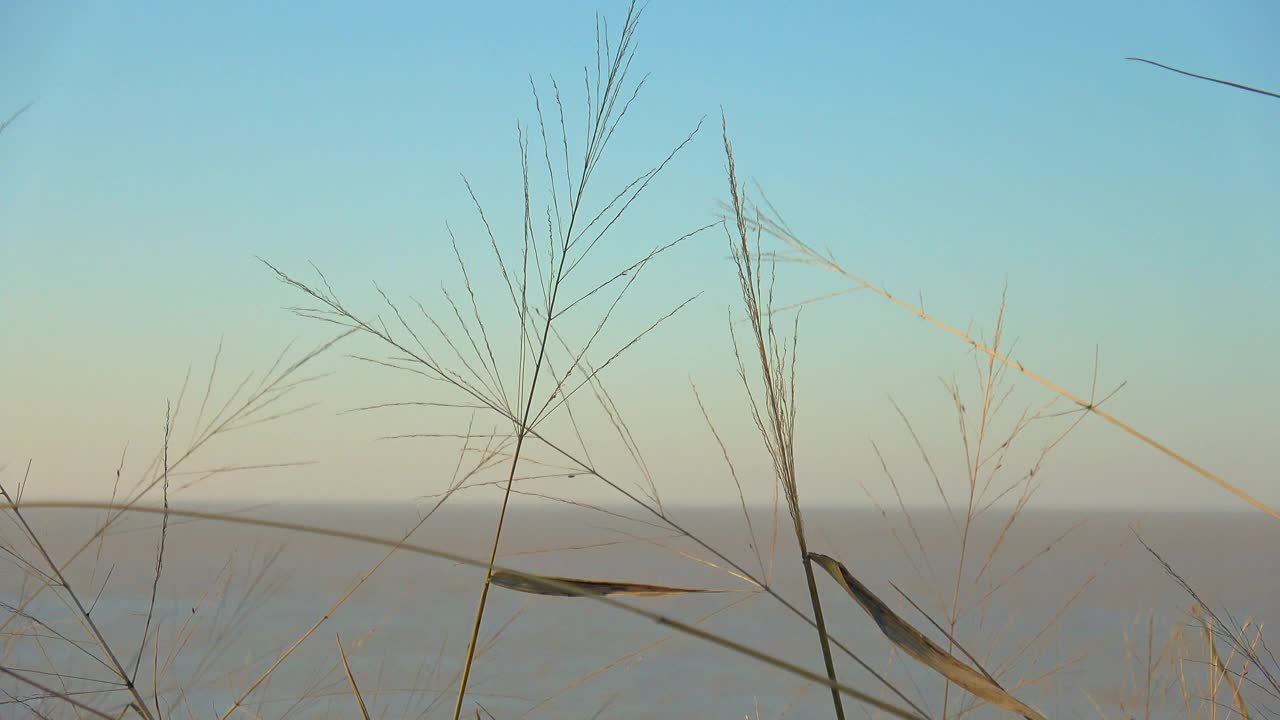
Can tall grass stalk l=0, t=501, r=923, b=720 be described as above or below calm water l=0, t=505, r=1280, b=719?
above

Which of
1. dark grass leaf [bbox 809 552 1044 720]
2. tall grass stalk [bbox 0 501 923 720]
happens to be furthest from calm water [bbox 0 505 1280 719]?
tall grass stalk [bbox 0 501 923 720]

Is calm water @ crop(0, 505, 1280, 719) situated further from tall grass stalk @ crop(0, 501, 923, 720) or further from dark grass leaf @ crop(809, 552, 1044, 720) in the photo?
tall grass stalk @ crop(0, 501, 923, 720)

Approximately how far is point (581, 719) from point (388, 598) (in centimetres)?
476

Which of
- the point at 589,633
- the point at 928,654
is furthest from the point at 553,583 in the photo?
the point at 589,633

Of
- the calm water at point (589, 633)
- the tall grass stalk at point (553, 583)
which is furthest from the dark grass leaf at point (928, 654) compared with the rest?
→ the calm water at point (589, 633)

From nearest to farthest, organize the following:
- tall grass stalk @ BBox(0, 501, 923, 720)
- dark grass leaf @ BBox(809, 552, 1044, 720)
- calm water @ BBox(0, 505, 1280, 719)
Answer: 1. tall grass stalk @ BBox(0, 501, 923, 720)
2. dark grass leaf @ BBox(809, 552, 1044, 720)
3. calm water @ BBox(0, 505, 1280, 719)

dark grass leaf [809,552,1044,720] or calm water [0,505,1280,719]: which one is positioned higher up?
dark grass leaf [809,552,1044,720]

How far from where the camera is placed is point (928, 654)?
660mm

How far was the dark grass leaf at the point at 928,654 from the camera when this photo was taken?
0.62m

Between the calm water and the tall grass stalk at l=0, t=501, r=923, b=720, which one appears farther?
the calm water

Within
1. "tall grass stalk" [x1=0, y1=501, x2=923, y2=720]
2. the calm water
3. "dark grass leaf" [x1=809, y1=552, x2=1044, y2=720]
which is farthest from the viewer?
the calm water

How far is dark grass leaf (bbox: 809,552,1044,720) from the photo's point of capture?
0.62m

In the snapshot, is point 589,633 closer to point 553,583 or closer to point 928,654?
point 928,654

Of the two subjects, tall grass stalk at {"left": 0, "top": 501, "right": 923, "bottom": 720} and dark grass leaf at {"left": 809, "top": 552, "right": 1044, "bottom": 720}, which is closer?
tall grass stalk at {"left": 0, "top": 501, "right": 923, "bottom": 720}
